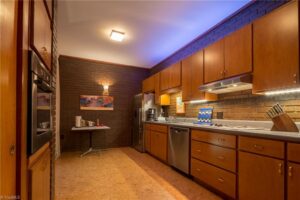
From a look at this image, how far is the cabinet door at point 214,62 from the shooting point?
256cm

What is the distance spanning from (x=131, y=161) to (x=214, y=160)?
210 cm

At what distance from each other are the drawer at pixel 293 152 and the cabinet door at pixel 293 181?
5cm

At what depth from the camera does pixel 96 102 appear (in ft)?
16.9

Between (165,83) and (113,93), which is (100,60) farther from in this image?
(165,83)

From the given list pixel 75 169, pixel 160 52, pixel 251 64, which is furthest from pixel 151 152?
pixel 251 64

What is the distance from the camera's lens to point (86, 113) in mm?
5016

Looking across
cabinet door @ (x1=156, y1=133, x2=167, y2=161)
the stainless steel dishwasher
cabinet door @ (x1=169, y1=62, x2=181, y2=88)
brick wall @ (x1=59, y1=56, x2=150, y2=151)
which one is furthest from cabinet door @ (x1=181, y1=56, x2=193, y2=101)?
brick wall @ (x1=59, y1=56, x2=150, y2=151)

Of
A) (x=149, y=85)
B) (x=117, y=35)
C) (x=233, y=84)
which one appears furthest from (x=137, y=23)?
(x=149, y=85)

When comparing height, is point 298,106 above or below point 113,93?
below

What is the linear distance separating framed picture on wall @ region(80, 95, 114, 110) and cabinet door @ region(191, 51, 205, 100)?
300cm

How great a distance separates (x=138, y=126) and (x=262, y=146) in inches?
141

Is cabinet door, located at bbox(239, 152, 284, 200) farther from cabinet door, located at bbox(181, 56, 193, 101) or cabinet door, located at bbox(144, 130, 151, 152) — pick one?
cabinet door, located at bbox(144, 130, 151, 152)

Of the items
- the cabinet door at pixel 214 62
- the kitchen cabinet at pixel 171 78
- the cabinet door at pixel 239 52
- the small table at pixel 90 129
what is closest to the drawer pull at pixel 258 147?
the cabinet door at pixel 239 52

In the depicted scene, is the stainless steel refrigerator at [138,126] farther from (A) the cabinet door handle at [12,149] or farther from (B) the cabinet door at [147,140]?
(A) the cabinet door handle at [12,149]
